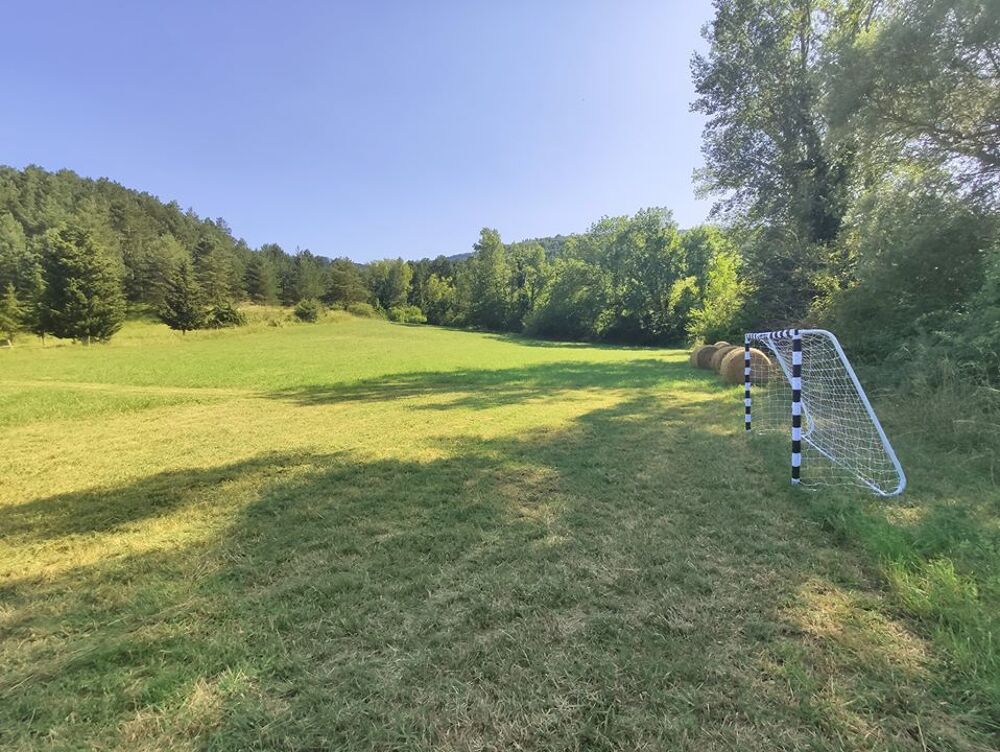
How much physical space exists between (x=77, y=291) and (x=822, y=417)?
51445mm

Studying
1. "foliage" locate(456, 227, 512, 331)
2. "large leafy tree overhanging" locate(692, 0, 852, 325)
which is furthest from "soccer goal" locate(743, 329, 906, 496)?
"foliage" locate(456, 227, 512, 331)

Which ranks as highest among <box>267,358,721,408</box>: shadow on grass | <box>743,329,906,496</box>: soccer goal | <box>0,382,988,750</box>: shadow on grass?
<box>743,329,906,496</box>: soccer goal

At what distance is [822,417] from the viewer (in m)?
8.76

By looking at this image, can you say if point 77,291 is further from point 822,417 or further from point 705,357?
point 822,417

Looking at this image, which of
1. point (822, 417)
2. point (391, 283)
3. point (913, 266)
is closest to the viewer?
point (822, 417)

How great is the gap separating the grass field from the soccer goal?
45 cm

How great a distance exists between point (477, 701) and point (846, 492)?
15.0 feet

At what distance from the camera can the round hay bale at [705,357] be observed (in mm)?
19141

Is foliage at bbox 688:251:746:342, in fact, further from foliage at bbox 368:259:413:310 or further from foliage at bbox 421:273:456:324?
foliage at bbox 368:259:413:310

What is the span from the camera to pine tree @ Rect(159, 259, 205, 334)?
179ft

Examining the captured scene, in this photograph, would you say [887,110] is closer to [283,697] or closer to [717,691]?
[717,691]

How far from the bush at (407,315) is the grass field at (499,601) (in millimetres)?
89169

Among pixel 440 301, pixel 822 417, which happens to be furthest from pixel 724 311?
→ pixel 440 301

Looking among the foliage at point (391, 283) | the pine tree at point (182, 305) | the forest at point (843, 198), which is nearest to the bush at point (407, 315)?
the foliage at point (391, 283)
